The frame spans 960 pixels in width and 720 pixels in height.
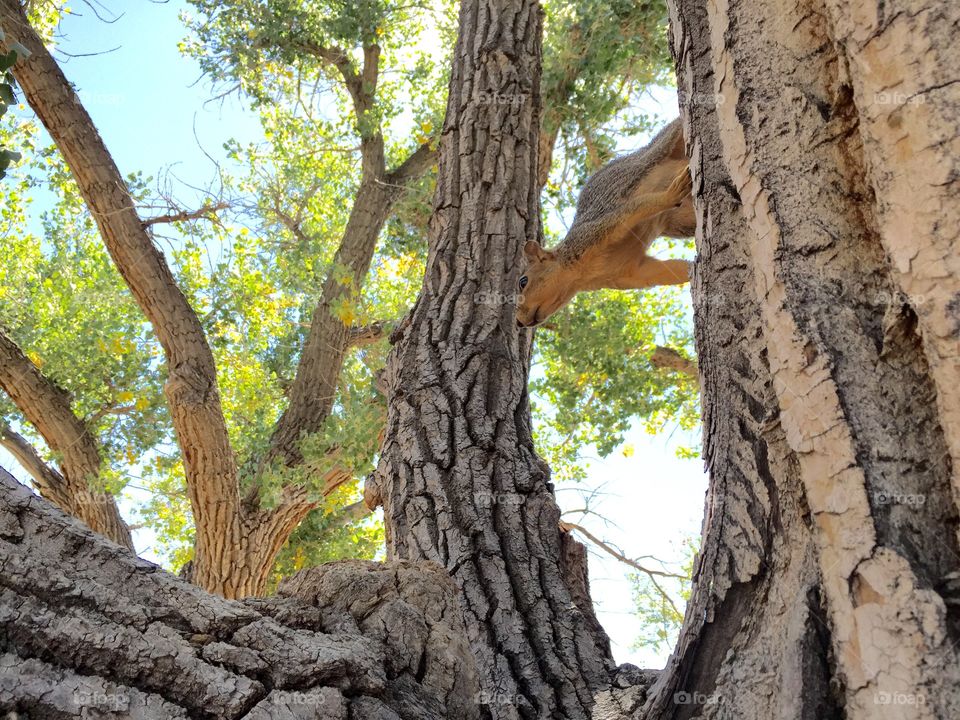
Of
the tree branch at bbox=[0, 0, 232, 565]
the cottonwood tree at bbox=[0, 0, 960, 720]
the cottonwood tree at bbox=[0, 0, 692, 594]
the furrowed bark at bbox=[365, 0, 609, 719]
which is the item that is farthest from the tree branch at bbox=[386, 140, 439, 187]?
the cottonwood tree at bbox=[0, 0, 960, 720]

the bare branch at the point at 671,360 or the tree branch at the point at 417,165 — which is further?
the tree branch at the point at 417,165

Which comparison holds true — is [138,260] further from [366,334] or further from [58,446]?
[366,334]

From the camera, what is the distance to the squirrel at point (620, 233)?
4.71 m

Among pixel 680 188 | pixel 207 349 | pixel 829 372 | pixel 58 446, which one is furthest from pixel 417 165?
pixel 829 372

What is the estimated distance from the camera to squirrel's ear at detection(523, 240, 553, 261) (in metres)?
3.90

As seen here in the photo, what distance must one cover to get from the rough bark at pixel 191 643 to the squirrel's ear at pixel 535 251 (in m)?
2.26

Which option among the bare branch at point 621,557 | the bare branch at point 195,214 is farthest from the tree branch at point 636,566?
the bare branch at point 195,214

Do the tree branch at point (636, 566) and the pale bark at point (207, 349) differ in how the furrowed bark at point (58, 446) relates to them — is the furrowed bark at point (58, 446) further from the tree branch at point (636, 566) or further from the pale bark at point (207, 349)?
the tree branch at point (636, 566)

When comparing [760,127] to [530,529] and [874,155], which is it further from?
[530,529]

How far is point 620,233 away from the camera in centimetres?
500

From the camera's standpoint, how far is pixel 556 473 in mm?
7676

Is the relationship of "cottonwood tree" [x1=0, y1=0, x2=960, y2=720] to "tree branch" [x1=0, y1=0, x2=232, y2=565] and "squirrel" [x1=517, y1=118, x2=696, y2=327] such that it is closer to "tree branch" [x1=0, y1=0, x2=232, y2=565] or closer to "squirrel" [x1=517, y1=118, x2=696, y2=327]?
"squirrel" [x1=517, y1=118, x2=696, y2=327]

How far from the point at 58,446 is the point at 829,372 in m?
5.24

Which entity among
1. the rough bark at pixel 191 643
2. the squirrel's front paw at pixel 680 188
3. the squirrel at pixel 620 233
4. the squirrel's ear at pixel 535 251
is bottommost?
the rough bark at pixel 191 643
